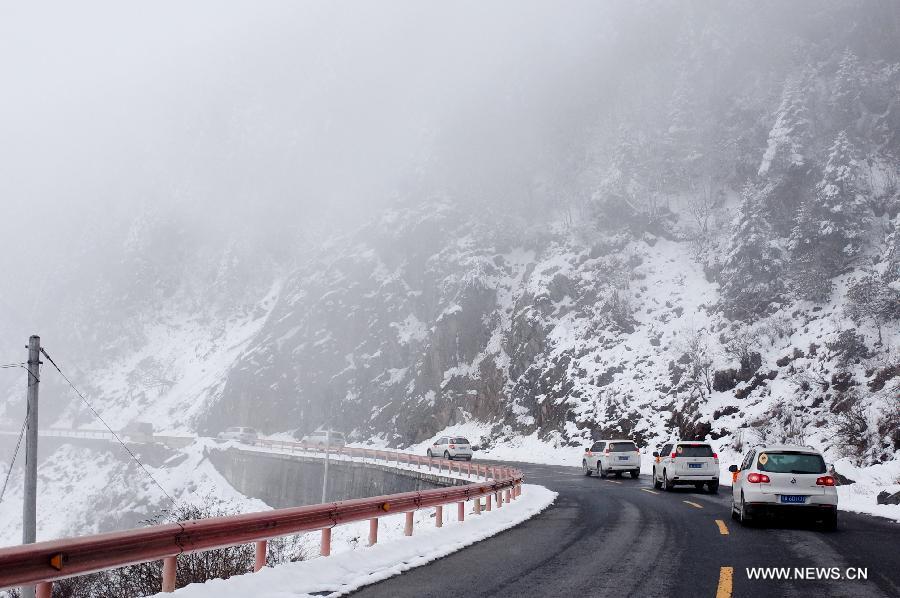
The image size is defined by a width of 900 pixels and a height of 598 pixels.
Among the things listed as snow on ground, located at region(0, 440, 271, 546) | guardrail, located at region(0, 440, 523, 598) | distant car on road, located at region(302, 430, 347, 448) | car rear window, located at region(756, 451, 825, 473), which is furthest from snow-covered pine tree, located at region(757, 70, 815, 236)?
guardrail, located at region(0, 440, 523, 598)

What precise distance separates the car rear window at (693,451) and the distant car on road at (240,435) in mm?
42132

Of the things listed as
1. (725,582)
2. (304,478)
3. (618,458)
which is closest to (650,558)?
(725,582)

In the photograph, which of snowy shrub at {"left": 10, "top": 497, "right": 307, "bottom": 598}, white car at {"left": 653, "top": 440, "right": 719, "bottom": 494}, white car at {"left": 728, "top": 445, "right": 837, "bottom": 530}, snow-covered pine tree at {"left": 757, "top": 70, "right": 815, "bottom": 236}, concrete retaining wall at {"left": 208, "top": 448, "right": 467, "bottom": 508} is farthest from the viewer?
snow-covered pine tree at {"left": 757, "top": 70, "right": 815, "bottom": 236}

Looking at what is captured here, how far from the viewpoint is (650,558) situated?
937 centimetres

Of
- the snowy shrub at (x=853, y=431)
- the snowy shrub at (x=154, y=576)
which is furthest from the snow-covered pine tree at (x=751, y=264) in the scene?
the snowy shrub at (x=154, y=576)

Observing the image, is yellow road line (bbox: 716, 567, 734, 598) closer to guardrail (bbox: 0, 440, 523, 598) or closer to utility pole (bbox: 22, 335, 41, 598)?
guardrail (bbox: 0, 440, 523, 598)

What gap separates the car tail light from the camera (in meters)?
12.7

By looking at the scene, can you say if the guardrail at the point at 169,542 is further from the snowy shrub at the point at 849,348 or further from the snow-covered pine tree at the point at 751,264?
the snow-covered pine tree at the point at 751,264

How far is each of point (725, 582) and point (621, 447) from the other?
23.3m

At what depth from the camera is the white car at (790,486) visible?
12.4 metres

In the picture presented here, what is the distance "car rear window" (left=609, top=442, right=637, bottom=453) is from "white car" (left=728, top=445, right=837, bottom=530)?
56.0 ft

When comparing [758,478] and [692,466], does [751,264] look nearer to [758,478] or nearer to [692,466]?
[692,466]

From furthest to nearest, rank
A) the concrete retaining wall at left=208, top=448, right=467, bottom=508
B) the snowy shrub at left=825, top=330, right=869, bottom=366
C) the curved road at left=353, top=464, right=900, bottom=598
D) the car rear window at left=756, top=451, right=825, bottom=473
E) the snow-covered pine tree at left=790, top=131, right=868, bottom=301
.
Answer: the snow-covered pine tree at left=790, top=131, right=868, bottom=301 < the snowy shrub at left=825, top=330, right=869, bottom=366 < the concrete retaining wall at left=208, top=448, right=467, bottom=508 < the car rear window at left=756, top=451, right=825, bottom=473 < the curved road at left=353, top=464, right=900, bottom=598

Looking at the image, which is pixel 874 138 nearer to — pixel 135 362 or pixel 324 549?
pixel 324 549
